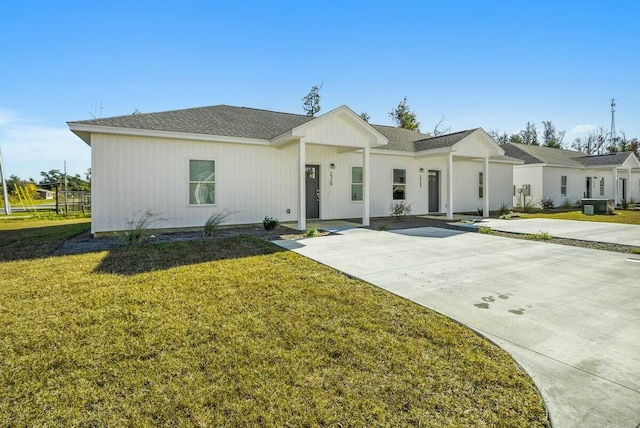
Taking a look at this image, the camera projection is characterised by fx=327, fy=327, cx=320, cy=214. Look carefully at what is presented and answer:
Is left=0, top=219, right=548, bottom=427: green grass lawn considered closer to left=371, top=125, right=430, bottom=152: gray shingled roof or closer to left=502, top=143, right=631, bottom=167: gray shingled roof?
left=371, top=125, right=430, bottom=152: gray shingled roof

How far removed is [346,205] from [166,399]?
11.8 meters

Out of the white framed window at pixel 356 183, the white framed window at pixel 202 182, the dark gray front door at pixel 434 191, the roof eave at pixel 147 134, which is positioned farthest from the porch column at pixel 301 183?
the dark gray front door at pixel 434 191

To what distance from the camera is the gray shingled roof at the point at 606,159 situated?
2334cm

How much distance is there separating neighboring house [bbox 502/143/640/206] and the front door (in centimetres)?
1616

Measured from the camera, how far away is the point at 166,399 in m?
2.26

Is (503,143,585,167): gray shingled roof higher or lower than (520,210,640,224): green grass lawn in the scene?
higher

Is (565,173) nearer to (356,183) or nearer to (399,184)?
(399,184)

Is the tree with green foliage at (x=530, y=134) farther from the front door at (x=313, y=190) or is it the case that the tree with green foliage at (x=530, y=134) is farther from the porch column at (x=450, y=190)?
the front door at (x=313, y=190)

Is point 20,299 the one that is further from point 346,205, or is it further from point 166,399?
point 346,205

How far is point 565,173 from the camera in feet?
77.7

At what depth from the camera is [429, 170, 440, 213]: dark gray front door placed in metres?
16.3

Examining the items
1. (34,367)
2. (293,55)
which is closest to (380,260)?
(34,367)

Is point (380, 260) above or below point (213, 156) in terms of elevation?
below

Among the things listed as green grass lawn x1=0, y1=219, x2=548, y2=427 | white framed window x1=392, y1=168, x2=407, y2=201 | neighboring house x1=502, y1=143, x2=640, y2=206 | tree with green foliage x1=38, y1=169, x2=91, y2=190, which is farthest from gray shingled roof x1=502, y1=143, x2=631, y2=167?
tree with green foliage x1=38, y1=169, x2=91, y2=190
